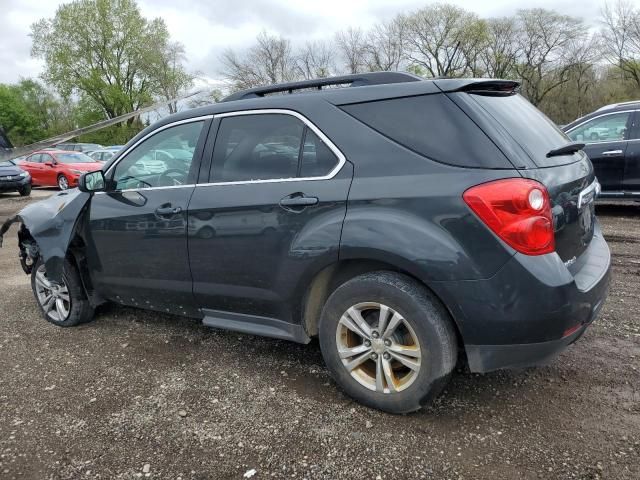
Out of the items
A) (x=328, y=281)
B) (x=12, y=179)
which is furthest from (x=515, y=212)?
(x=12, y=179)

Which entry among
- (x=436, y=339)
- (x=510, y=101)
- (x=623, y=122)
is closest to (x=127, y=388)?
(x=436, y=339)

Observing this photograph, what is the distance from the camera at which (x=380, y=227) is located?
2.55 metres

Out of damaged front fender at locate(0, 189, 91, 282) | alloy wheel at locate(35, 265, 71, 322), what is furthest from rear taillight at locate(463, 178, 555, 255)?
alloy wheel at locate(35, 265, 71, 322)

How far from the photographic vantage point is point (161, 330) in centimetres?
411

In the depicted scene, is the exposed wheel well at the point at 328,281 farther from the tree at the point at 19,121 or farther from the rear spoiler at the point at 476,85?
the tree at the point at 19,121

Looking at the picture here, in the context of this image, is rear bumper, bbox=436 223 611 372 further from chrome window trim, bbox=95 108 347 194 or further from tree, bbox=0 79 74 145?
tree, bbox=0 79 74 145

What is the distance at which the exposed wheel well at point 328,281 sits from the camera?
2721 millimetres

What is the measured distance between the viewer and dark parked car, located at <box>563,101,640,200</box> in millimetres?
7660

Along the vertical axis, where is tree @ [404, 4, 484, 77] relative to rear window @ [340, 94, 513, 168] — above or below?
above

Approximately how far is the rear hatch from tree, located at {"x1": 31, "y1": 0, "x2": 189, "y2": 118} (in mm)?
51527

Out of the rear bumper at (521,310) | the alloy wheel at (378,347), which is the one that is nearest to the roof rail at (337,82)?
the rear bumper at (521,310)

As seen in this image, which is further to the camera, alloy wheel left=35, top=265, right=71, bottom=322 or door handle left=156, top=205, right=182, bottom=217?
alloy wheel left=35, top=265, right=71, bottom=322

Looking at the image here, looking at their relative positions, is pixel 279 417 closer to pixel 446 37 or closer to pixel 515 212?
pixel 515 212

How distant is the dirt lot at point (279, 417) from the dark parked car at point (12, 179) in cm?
1315
